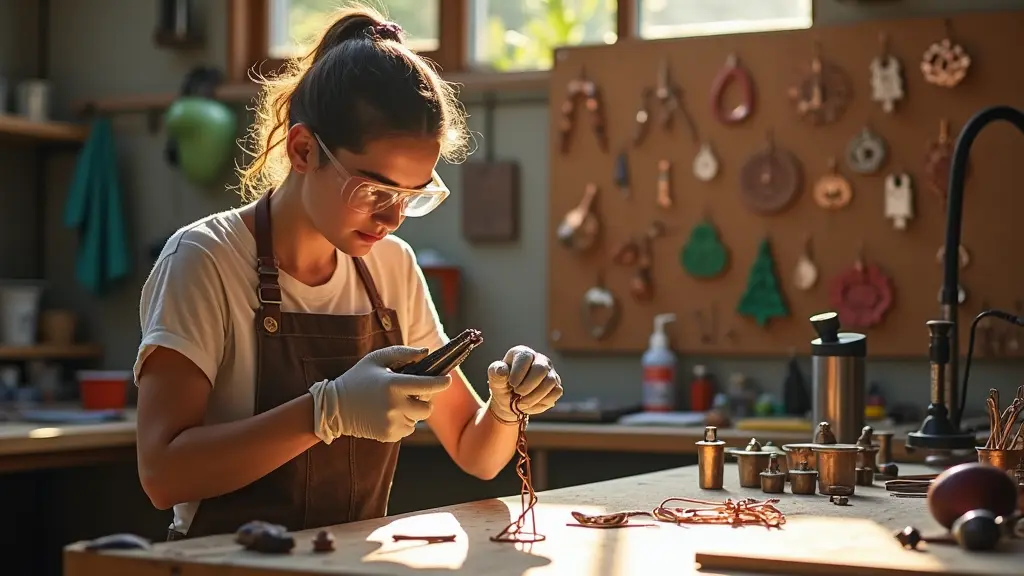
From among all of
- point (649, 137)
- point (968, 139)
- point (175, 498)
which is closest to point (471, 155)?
point (649, 137)

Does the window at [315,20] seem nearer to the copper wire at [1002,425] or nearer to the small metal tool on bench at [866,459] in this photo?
the small metal tool on bench at [866,459]

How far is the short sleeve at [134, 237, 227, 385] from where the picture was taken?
1961mm

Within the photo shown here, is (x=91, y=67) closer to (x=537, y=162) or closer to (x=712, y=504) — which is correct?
(x=537, y=162)

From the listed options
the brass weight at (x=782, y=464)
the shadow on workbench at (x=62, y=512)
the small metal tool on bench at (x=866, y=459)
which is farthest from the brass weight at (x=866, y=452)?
the shadow on workbench at (x=62, y=512)

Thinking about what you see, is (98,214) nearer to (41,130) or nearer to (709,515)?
(41,130)

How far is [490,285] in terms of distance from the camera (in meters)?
4.35

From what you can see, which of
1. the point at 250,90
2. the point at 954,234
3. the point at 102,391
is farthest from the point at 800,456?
the point at 250,90

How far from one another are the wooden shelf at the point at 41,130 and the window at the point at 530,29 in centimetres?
150

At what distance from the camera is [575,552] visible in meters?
1.53

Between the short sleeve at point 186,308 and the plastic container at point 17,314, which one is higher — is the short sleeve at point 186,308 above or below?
above

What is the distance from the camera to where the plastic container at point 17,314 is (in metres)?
4.56

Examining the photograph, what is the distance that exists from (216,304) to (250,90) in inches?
105

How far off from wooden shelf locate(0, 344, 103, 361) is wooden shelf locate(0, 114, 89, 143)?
0.75m

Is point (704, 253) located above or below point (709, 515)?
above
